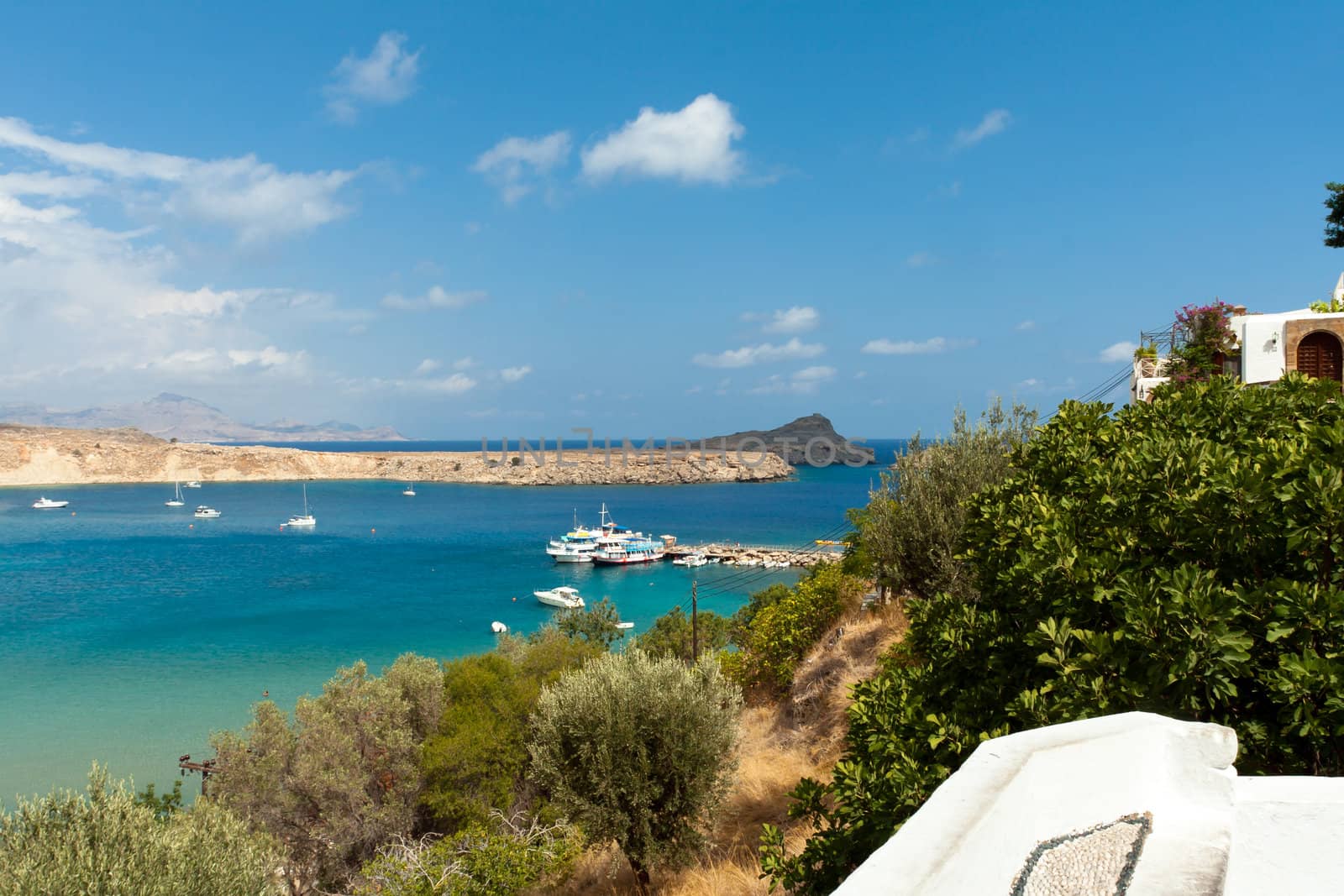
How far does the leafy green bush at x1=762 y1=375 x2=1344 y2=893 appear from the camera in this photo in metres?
3.94

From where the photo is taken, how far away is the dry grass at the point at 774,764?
10.4 m

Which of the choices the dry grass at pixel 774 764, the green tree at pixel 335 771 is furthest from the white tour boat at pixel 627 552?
the green tree at pixel 335 771

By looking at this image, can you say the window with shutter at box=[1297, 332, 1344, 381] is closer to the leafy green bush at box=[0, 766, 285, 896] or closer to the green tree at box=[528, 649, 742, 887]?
the green tree at box=[528, 649, 742, 887]

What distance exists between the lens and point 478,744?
16.6 m

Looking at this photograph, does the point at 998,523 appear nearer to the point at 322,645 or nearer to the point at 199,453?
the point at 322,645

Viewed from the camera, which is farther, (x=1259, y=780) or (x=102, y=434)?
(x=102, y=434)

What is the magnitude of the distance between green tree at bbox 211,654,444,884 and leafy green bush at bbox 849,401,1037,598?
11943mm

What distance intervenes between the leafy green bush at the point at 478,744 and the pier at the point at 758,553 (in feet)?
163

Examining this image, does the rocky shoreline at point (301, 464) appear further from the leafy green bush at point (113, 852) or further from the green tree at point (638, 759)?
the leafy green bush at point (113, 852)

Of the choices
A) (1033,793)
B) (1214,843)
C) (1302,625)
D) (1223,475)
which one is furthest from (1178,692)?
(1214,843)

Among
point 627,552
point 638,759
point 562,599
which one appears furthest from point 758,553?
point 638,759

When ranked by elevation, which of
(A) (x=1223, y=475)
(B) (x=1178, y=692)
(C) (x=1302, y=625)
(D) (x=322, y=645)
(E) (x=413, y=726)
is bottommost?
(D) (x=322, y=645)

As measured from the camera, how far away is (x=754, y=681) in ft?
70.3

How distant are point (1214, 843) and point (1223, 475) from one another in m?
3.28
